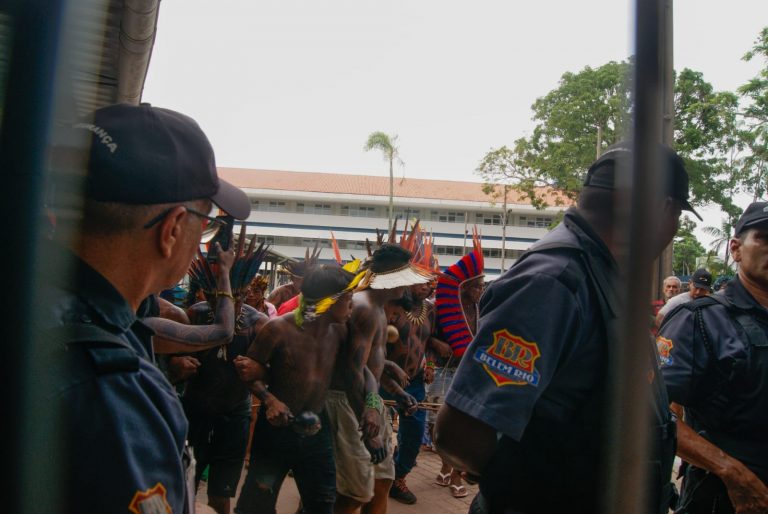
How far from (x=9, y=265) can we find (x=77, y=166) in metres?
0.26

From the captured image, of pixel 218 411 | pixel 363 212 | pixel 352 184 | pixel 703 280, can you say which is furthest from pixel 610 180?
pixel 352 184

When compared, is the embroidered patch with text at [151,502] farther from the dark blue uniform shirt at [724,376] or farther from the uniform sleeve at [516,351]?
the dark blue uniform shirt at [724,376]

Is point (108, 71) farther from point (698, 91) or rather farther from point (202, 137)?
point (698, 91)

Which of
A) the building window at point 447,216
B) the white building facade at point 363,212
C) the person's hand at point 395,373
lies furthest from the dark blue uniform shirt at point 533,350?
the building window at point 447,216

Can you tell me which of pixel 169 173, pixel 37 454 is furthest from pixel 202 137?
pixel 37 454

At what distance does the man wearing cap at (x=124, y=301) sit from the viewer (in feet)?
3.49

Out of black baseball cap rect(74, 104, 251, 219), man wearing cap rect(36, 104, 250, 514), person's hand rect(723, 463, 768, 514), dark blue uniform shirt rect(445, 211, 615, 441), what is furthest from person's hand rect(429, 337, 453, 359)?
black baseball cap rect(74, 104, 251, 219)

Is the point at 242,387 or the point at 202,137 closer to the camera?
the point at 202,137

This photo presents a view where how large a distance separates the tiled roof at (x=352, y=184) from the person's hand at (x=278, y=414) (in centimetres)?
4727

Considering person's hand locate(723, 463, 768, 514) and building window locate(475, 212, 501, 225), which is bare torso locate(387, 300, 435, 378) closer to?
person's hand locate(723, 463, 768, 514)

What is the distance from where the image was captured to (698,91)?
1.54m

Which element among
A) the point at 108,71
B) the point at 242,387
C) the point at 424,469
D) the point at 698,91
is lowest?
the point at 424,469

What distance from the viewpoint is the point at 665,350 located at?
275 centimetres

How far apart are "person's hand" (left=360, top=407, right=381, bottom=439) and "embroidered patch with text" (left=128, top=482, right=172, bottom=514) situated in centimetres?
296
